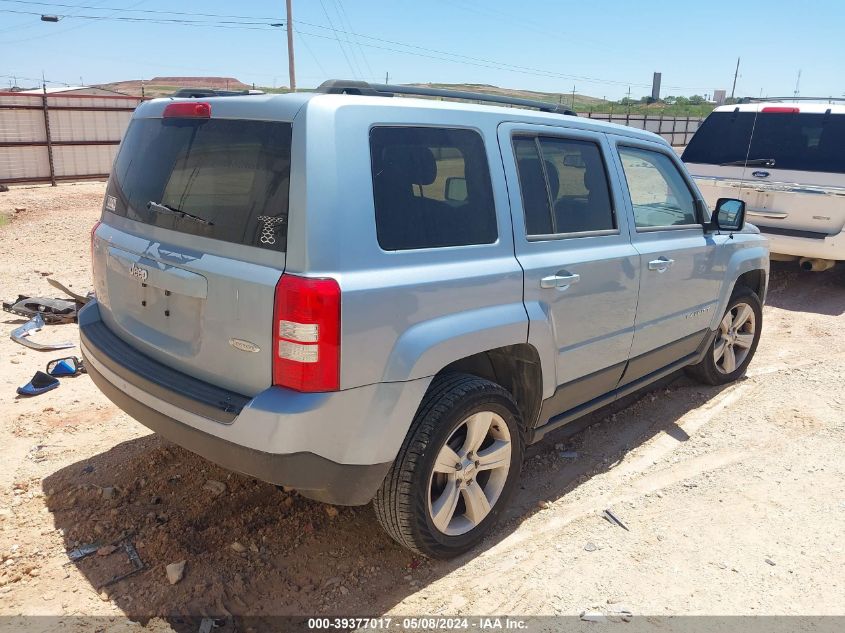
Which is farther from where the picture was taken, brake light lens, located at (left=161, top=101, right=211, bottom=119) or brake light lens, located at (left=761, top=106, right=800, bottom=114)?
brake light lens, located at (left=761, top=106, right=800, bottom=114)

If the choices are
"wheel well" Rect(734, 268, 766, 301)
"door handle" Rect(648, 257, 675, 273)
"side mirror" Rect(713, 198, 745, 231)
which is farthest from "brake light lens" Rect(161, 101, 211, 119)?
"wheel well" Rect(734, 268, 766, 301)

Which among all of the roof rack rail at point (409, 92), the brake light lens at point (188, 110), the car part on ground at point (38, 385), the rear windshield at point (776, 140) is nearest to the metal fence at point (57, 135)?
the car part on ground at point (38, 385)

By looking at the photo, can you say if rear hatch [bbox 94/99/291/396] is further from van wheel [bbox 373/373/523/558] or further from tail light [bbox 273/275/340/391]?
van wheel [bbox 373/373/523/558]

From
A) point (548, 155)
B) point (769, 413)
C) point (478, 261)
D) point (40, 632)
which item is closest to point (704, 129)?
point (769, 413)

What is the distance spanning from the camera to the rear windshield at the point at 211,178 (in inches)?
96.8

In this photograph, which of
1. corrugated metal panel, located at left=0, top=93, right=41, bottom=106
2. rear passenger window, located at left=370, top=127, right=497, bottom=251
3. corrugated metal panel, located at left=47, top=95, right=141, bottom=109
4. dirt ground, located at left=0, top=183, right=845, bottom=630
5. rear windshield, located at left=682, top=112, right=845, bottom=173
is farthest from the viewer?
corrugated metal panel, located at left=47, top=95, right=141, bottom=109

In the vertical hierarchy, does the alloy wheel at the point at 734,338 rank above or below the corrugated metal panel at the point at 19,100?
below

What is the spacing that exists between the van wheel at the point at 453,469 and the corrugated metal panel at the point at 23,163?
51.2 feet

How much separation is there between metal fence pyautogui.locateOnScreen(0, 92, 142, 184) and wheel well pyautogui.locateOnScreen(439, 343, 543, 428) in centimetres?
1546

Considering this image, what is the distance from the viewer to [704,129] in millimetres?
8305

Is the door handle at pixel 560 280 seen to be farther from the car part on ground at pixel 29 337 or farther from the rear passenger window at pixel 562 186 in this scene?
the car part on ground at pixel 29 337

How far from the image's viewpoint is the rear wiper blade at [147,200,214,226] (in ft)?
8.79

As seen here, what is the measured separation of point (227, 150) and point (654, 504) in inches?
109

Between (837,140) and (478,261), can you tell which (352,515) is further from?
(837,140)
